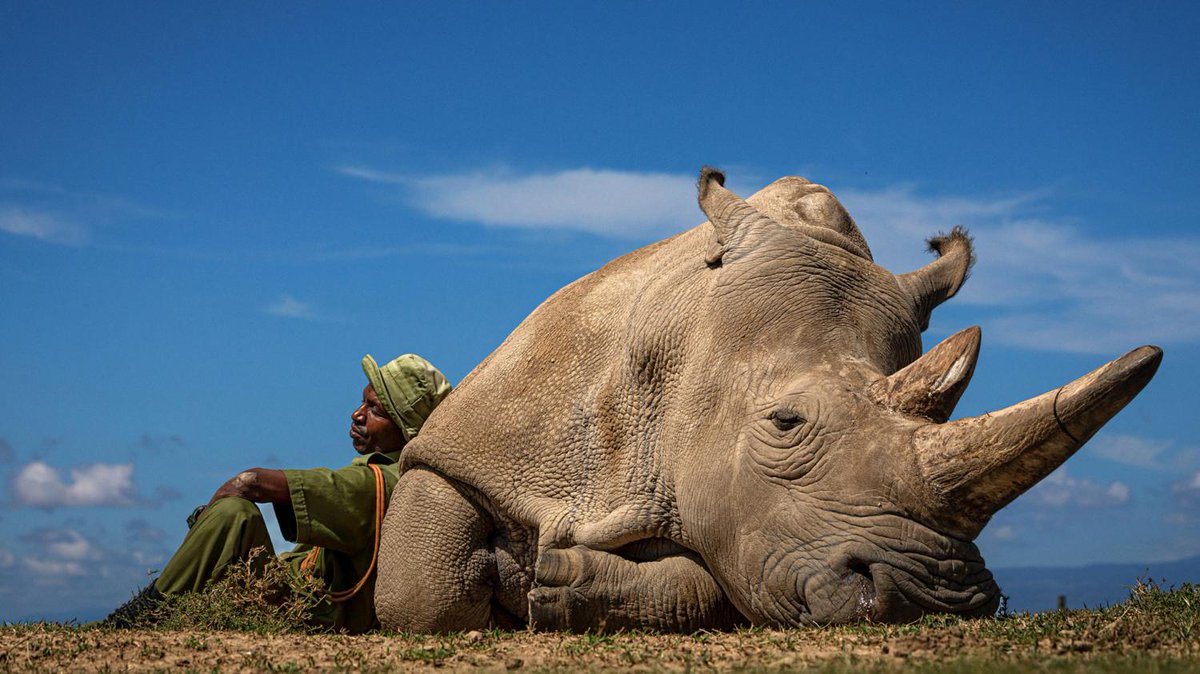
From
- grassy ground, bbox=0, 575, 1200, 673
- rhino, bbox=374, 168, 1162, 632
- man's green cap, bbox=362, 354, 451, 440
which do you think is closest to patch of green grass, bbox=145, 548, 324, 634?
grassy ground, bbox=0, 575, 1200, 673

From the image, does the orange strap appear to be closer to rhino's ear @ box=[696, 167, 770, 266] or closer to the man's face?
the man's face

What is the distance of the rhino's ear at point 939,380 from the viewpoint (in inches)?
267

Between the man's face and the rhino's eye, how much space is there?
14.3 feet

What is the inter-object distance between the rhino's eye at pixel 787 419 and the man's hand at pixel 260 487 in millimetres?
4044

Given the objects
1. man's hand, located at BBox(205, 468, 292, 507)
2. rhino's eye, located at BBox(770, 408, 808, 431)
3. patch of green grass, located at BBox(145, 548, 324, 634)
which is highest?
man's hand, located at BBox(205, 468, 292, 507)

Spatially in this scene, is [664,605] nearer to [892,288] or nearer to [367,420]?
[892,288]

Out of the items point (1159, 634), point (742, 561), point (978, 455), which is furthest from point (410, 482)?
point (1159, 634)

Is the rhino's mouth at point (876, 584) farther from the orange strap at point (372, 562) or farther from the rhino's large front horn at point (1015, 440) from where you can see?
the orange strap at point (372, 562)

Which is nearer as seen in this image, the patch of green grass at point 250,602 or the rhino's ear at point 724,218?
the rhino's ear at point 724,218

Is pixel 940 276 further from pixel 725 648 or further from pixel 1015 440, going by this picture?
pixel 725 648

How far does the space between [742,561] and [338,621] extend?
12.7ft

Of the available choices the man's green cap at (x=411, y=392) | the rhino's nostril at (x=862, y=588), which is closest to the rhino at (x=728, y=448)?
the rhino's nostril at (x=862, y=588)

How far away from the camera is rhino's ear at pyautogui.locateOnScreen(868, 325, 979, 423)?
6.78 meters

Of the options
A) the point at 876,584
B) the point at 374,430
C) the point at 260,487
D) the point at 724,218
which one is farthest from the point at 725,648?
the point at 374,430
